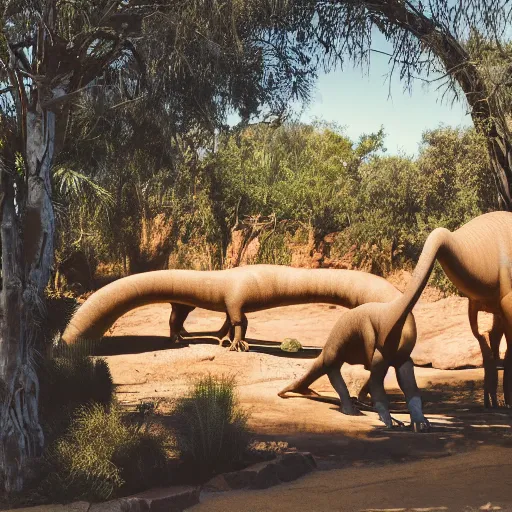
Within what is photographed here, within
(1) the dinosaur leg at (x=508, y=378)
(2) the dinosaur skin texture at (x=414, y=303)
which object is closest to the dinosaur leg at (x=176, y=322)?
(2) the dinosaur skin texture at (x=414, y=303)

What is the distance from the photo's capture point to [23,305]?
23.1 feet

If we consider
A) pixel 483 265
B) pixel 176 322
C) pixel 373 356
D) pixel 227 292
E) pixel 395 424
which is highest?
pixel 227 292

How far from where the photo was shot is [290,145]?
1391 inches

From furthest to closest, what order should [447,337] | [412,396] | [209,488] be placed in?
[447,337]
[412,396]
[209,488]

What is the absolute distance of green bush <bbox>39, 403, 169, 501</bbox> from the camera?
21.3 feet

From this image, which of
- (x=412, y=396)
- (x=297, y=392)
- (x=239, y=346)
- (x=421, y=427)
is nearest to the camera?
(x=421, y=427)

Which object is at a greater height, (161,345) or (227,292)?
(227,292)

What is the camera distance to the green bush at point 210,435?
23.3 ft

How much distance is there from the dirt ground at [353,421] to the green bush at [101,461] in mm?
695

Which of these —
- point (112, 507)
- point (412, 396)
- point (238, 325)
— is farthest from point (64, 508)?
point (238, 325)

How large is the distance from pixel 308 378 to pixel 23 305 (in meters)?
4.58

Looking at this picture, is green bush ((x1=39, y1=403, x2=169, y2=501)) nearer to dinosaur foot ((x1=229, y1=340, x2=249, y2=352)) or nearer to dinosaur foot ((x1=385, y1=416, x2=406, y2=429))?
dinosaur foot ((x1=385, y1=416, x2=406, y2=429))

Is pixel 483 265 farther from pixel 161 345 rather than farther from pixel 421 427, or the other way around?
pixel 161 345

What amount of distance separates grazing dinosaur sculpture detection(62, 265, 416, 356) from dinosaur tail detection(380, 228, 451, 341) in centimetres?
529
